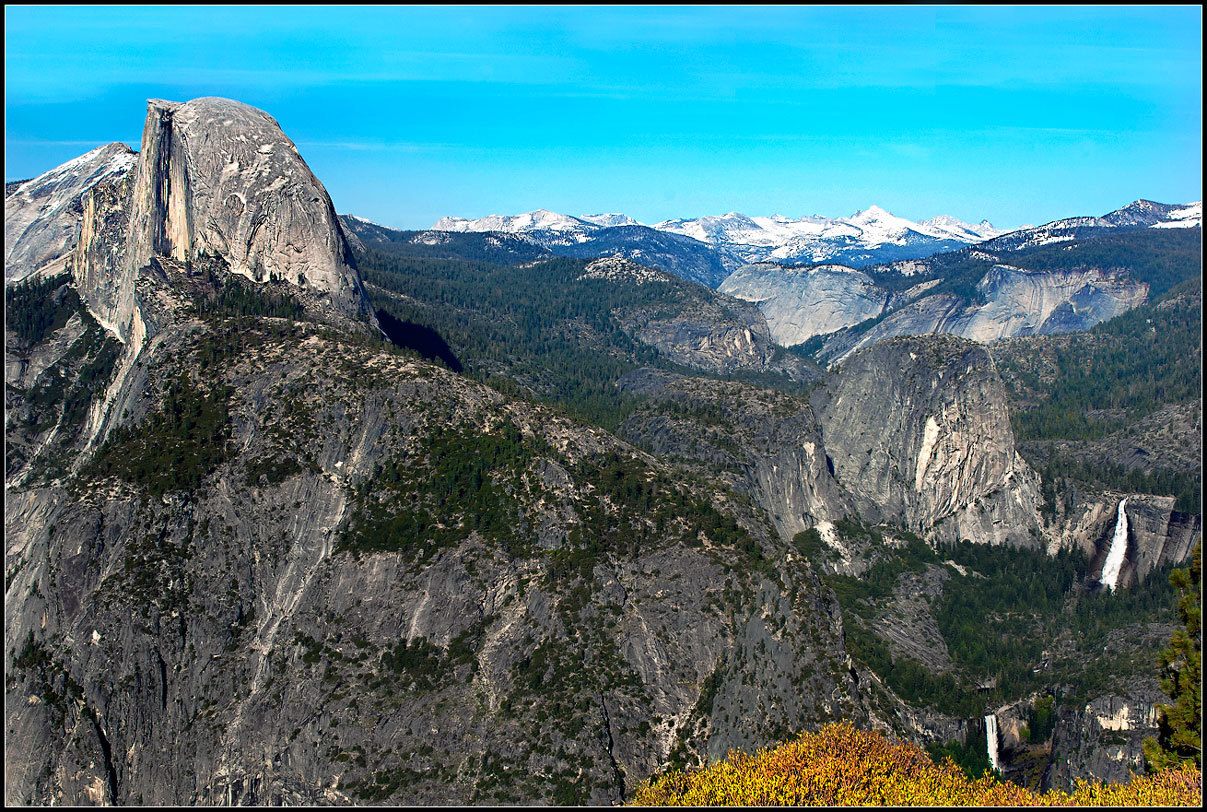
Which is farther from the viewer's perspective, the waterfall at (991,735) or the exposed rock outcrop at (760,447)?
the exposed rock outcrop at (760,447)

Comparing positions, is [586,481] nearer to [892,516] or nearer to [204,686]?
[204,686]

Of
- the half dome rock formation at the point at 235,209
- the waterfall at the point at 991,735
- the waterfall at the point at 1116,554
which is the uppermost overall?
the half dome rock formation at the point at 235,209

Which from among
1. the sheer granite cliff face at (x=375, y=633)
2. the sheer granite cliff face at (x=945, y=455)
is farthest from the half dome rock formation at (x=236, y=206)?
the sheer granite cliff face at (x=945, y=455)

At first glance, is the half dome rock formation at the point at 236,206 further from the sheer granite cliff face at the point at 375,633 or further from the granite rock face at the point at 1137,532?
the granite rock face at the point at 1137,532

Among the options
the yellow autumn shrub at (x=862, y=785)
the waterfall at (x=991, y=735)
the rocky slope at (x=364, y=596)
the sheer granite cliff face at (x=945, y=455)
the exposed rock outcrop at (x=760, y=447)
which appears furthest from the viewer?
the sheer granite cliff face at (x=945, y=455)

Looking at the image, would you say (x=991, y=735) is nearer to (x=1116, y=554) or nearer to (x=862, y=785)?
(x=1116, y=554)

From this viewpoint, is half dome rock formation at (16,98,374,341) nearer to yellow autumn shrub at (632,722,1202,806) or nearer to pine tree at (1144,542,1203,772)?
yellow autumn shrub at (632,722,1202,806)

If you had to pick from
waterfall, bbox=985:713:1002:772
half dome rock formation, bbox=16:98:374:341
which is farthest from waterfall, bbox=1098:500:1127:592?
half dome rock formation, bbox=16:98:374:341

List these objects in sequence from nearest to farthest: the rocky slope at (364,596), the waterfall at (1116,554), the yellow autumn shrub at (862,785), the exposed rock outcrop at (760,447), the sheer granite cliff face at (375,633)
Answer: the yellow autumn shrub at (862,785) < the sheer granite cliff face at (375,633) < the rocky slope at (364,596) < the waterfall at (1116,554) < the exposed rock outcrop at (760,447)
